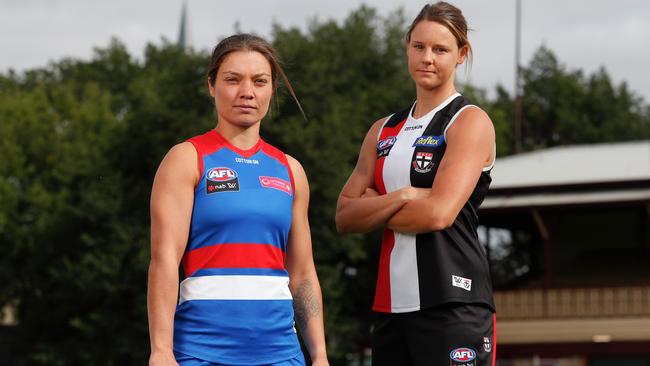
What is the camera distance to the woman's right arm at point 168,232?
5.33 m

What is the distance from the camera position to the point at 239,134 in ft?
18.5

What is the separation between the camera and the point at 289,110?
140 ft

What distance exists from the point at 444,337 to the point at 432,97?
1.17 m

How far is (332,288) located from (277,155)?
3650 cm

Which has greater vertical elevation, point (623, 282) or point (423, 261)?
point (423, 261)

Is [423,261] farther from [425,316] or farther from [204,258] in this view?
[204,258]

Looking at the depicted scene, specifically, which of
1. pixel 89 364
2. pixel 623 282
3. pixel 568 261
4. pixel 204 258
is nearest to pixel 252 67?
pixel 204 258

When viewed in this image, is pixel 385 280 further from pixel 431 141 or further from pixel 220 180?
pixel 220 180

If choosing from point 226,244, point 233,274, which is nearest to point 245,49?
point 226,244

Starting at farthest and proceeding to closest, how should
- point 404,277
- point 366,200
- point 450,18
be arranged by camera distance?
point 366,200 → point 450,18 → point 404,277

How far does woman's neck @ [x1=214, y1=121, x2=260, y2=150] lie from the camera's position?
5621mm

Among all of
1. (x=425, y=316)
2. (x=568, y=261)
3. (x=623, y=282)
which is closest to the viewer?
(x=425, y=316)

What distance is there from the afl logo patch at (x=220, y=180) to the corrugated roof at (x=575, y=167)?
1198 inches

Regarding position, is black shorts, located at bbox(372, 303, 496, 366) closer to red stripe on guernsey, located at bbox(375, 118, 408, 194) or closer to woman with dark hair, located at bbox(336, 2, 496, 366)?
woman with dark hair, located at bbox(336, 2, 496, 366)
